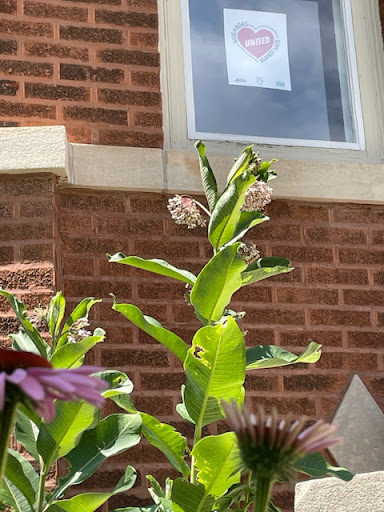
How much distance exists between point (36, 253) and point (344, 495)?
4.38 feet

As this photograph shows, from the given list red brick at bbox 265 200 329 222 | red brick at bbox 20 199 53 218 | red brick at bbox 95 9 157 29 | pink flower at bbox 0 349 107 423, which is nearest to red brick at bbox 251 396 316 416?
red brick at bbox 265 200 329 222

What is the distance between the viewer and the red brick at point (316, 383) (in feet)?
11.5

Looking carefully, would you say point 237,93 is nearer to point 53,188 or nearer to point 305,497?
point 53,188

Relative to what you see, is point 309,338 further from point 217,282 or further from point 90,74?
point 90,74

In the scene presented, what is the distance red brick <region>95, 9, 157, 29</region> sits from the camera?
368cm

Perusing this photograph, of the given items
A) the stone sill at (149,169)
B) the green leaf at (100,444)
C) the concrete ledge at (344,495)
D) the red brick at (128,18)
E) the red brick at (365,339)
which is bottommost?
the concrete ledge at (344,495)

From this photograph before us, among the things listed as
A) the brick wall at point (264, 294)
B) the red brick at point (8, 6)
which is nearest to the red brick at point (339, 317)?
the brick wall at point (264, 294)

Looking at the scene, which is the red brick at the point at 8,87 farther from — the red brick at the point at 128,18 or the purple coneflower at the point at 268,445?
the purple coneflower at the point at 268,445

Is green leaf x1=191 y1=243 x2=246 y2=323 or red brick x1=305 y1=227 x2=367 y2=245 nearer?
green leaf x1=191 y1=243 x2=246 y2=323

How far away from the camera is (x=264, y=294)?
3.56 m

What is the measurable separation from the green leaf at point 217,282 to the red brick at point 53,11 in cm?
160

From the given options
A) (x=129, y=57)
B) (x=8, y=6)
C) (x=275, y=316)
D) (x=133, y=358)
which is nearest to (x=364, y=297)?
(x=275, y=316)

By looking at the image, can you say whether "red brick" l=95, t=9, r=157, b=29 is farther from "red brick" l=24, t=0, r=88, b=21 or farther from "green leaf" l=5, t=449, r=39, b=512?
"green leaf" l=5, t=449, r=39, b=512

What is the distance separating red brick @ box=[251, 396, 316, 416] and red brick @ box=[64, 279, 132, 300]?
2.02ft
